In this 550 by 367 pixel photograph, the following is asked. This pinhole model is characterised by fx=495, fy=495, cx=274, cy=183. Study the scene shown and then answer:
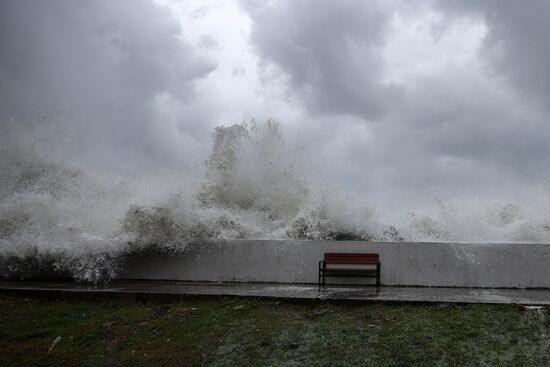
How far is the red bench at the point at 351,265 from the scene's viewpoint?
8.06 m

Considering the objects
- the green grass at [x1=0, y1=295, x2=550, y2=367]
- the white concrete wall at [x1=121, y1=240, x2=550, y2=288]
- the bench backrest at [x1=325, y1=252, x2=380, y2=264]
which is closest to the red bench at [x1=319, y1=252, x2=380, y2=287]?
the bench backrest at [x1=325, y1=252, x2=380, y2=264]

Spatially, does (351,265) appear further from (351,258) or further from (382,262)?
(382,262)

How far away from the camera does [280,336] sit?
16.8ft

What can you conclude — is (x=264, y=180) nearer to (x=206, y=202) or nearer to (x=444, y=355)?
(x=206, y=202)

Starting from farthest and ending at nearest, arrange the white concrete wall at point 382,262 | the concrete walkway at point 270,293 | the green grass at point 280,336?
the white concrete wall at point 382,262
the concrete walkway at point 270,293
the green grass at point 280,336

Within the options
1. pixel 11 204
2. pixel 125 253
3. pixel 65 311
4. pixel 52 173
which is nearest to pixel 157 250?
pixel 125 253

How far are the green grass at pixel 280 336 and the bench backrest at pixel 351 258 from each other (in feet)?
7.26

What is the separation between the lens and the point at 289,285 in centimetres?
817

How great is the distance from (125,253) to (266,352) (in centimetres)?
509

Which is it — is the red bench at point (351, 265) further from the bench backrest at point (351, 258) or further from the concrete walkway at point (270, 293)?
the concrete walkway at point (270, 293)

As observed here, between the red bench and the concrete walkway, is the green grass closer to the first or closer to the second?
the concrete walkway

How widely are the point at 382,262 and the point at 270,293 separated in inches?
100

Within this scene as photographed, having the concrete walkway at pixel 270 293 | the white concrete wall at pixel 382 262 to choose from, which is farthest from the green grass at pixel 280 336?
the white concrete wall at pixel 382 262

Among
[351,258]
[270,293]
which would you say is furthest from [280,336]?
[351,258]
